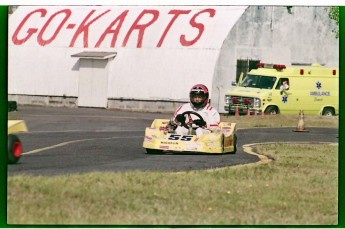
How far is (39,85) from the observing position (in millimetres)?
18969

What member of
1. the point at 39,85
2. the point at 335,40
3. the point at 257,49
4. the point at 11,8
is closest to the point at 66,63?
the point at 39,85

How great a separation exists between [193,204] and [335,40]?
4220 mm

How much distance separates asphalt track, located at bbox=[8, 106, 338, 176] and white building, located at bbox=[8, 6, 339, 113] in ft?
1.03

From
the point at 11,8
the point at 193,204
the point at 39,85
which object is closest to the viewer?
the point at 193,204

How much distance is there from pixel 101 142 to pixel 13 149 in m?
1.90

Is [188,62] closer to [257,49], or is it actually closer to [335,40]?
[257,49]

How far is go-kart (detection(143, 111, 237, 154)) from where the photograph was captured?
19328 mm

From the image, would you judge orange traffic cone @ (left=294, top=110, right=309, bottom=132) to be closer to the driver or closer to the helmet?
the driver

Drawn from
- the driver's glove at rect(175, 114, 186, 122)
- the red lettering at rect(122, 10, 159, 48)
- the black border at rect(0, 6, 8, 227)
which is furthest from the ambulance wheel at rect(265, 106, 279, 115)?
the black border at rect(0, 6, 8, 227)

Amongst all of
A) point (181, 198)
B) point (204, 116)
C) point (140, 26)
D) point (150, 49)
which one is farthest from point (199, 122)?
point (181, 198)

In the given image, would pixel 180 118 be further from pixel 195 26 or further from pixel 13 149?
pixel 13 149

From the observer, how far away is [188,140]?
1980cm

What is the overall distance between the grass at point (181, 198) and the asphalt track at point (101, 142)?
49 cm

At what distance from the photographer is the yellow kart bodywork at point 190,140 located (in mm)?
19312
